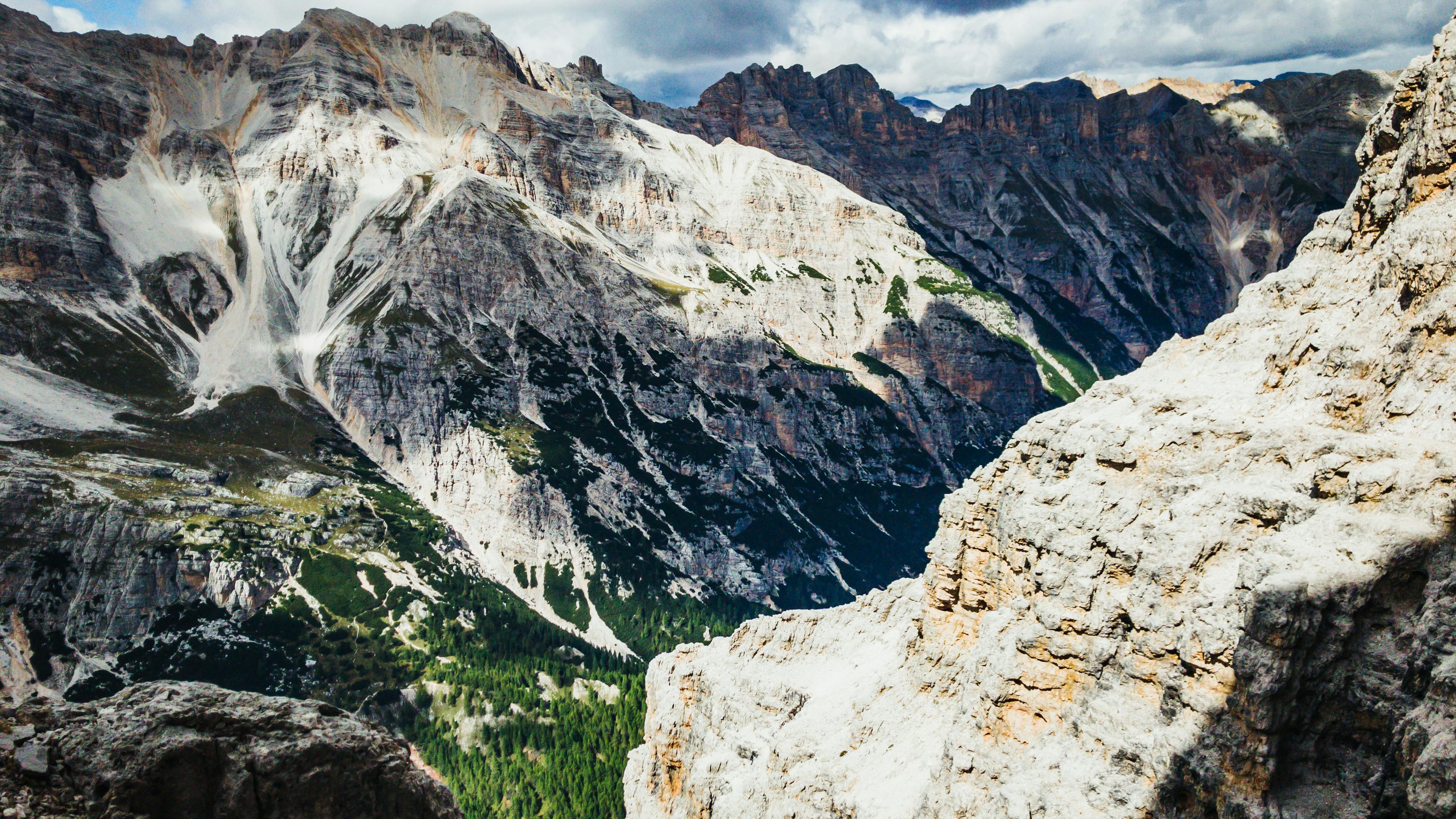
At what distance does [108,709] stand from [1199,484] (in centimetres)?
3384

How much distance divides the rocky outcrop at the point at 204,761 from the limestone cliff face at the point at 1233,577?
23.8 metres

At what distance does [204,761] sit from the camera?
19453 millimetres

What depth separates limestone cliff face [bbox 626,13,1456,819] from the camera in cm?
2753

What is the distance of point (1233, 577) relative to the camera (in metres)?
30.7

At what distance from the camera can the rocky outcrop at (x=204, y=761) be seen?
17.7 m

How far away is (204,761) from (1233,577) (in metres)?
30.2

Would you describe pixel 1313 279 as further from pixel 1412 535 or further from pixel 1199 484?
pixel 1412 535

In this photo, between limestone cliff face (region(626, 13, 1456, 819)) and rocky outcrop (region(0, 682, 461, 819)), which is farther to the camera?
limestone cliff face (region(626, 13, 1456, 819))

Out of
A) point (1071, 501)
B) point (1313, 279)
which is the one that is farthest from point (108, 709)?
point (1313, 279)

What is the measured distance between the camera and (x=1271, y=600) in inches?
1111

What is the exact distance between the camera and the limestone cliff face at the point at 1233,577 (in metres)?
27.5

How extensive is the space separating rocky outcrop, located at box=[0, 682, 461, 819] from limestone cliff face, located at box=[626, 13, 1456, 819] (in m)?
23.8

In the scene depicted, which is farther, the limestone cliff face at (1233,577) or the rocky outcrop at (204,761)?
the limestone cliff face at (1233,577)

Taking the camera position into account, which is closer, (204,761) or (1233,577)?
(204,761)
